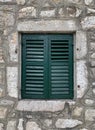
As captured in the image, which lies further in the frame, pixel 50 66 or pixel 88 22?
pixel 50 66

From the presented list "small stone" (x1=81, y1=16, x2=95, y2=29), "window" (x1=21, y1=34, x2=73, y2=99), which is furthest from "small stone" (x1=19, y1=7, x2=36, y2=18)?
"small stone" (x1=81, y1=16, x2=95, y2=29)

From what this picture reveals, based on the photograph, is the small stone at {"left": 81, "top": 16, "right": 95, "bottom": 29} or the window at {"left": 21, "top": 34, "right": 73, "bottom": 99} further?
the window at {"left": 21, "top": 34, "right": 73, "bottom": 99}

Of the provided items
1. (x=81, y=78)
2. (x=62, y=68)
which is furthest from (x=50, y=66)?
(x=81, y=78)

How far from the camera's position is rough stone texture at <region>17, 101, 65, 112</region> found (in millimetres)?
4504

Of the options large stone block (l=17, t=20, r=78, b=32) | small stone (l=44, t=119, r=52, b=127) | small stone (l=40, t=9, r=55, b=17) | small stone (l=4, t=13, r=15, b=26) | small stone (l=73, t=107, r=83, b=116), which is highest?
small stone (l=40, t=9, r=55, b=17)

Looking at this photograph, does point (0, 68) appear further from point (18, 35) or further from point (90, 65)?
point (90, 65)

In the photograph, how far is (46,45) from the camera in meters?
4.64

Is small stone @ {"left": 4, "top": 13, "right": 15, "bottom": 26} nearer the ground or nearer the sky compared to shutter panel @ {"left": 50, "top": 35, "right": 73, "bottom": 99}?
nearer the sky

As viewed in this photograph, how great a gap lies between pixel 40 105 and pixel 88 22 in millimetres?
1244

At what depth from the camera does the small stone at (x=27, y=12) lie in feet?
14.9

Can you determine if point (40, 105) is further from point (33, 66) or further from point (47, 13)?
point (47, 13)

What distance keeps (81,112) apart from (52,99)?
0.42 metres

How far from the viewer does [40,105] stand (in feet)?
14.8

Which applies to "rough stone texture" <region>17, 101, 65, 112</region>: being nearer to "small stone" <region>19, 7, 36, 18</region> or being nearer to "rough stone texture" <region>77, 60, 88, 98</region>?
"rough stone texture" <region>77, 60, 88, 98</region>
